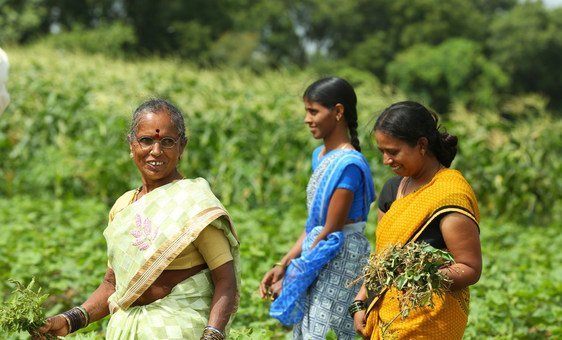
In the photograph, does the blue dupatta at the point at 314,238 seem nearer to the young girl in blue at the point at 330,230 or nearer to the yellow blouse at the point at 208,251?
the young girl in blue at the point at 330,230

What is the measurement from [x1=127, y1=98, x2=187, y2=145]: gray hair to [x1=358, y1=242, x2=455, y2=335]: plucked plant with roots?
2.60 feet

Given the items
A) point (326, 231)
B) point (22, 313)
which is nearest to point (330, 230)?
point (326, 231)

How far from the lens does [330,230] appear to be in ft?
12.2

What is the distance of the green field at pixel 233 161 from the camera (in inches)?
294

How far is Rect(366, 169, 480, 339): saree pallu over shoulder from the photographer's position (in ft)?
9.61

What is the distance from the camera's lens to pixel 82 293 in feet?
17.8

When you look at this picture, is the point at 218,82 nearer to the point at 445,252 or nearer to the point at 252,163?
the point at 252,163

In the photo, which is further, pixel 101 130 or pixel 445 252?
pixel 101 130

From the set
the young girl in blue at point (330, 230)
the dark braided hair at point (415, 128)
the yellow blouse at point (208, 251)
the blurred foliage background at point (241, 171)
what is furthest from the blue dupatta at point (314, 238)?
→ the yellow blouse at point (208, 251)

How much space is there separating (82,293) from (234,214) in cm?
294

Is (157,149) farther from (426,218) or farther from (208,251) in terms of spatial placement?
(426,218)

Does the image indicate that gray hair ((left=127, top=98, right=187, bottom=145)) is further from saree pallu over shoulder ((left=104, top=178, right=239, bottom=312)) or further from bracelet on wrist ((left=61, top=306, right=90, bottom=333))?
bracelet on wrist ((left=61, top=306, right=90, bottom=333))

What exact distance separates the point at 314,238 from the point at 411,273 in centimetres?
114

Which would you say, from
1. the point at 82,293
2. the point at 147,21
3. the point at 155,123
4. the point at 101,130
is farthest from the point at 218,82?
the point at 147,21
